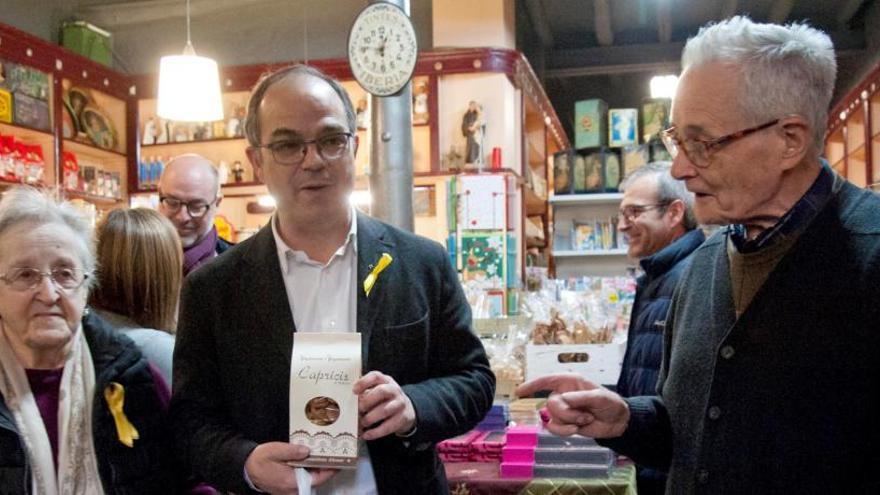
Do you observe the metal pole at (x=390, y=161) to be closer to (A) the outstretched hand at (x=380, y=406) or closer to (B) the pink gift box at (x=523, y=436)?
(B) the pink gift box at (x=523, y=436)

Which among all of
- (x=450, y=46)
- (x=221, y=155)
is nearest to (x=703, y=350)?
(x=450, y=46)

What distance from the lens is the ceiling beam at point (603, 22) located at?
9195mm

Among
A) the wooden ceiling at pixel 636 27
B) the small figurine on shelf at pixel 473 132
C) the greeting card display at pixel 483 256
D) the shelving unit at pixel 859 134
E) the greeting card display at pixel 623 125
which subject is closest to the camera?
the greeting card display at pixel 483 256

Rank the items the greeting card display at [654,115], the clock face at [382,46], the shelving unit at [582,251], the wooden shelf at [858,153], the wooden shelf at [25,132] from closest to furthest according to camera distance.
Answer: the clock face at [382,46] < the wooden shelf at [25,132] < the shelving unit at [582,251] < the wooden shelf at [858,153] < the greeting card display at [654,115]

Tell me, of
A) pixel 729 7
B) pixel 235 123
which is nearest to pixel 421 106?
pixel 235 123

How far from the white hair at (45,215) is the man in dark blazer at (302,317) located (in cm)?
25

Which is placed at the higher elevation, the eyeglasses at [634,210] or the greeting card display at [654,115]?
the greeting card display at [654,115]

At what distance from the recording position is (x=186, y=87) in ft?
16.3

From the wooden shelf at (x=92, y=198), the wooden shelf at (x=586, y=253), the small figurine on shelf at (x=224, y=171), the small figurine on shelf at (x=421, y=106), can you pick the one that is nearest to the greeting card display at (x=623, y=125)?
the wooden shelf at (x=586, y=253)

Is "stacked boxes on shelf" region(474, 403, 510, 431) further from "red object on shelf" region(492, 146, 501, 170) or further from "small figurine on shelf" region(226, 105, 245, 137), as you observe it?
"small figurine on shelf" region(226, 105, 245, 137)

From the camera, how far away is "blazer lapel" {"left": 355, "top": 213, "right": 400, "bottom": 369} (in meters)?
1.66

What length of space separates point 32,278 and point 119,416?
335mm

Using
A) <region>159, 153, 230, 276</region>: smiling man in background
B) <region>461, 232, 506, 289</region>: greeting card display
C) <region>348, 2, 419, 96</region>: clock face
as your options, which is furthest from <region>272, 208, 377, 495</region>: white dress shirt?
<region>461, 232, 506, 289</region>: greeting card display

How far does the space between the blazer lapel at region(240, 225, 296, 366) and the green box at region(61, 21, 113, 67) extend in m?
6.18
